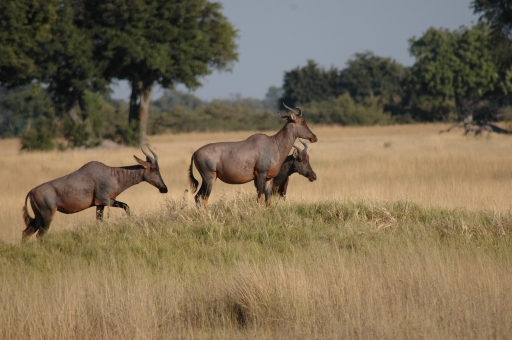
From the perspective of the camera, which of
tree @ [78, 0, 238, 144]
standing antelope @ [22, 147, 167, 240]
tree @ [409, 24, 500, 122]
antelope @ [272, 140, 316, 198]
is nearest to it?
standing antelope @ [22, 147, 167, 240]

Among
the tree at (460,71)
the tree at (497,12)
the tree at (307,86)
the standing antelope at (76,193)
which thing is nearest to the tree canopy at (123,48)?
the tree at (497,12)

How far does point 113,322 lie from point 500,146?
20592 mm

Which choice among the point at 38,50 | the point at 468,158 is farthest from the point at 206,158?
the point at 38,50

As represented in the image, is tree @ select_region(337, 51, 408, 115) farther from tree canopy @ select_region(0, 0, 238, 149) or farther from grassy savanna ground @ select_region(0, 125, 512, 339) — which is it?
grassy savanna ground @ select_region(0, 125, 512, 339)

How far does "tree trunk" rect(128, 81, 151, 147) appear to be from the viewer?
3538cm

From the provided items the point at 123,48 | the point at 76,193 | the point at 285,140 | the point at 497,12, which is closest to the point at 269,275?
the point at 285,140

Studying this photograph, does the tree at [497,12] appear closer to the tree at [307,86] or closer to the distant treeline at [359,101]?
the distant treeline at [359,101]

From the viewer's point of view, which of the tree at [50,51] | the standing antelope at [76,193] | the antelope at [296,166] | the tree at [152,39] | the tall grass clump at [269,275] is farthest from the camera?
the tree at [152,39]

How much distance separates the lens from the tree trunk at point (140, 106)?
35375mm

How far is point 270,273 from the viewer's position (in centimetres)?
648

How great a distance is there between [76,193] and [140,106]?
90.6 feet

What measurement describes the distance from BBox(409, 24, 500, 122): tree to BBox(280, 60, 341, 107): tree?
2162 cm

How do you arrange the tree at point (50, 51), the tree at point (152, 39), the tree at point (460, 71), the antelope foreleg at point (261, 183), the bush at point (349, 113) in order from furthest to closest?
the bush at point (349, 113) < the tree at point (460, 71) < the tree at point (152, 39) < the tree at point (50, 51) < the antelope foreleg at point (261, 183)

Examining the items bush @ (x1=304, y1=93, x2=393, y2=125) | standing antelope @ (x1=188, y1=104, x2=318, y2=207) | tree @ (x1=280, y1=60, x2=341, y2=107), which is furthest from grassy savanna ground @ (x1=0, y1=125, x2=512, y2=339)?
tree @ (x1=280, y1=60, x2=341, y2=107)
